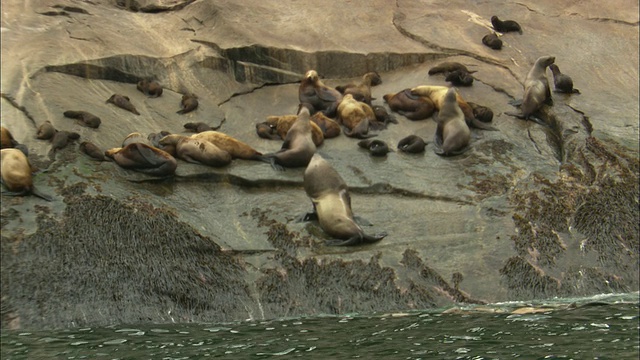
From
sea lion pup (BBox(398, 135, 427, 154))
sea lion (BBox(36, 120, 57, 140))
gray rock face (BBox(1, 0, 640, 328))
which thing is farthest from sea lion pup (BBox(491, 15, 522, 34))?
sea lion (BBox(36, 120, 57, 140))

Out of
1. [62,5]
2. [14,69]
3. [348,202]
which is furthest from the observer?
[62,5]

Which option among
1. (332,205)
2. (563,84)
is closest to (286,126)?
(332,205)

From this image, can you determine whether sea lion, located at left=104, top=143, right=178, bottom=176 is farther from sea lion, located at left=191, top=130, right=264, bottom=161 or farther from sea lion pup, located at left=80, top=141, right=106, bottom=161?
sea lion, located at left=191, top=130, right=264, bottom=161

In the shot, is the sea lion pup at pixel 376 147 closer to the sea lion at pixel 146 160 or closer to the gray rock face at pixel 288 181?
the gray rock face at pixel 288 181

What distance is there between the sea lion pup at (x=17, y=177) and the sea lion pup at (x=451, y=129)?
472cm

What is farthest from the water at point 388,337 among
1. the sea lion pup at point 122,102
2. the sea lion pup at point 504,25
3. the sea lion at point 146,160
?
the sea lion pup at point 504,25

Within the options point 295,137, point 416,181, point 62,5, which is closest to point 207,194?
point 295,137

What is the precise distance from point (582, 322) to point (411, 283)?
1.86 metres

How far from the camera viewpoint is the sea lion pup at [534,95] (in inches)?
435

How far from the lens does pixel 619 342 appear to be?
6.06 metres

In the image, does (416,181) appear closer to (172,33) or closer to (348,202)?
(348,202)

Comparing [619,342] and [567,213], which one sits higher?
[567,213]

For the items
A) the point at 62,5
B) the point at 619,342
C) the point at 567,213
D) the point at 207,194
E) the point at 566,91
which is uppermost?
the point at 62,5

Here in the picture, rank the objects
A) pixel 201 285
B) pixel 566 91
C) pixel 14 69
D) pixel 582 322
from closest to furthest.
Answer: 1. pixel 582 322
2. pixel 201 285
3. pixel 14 69
4. pixel 566 91
